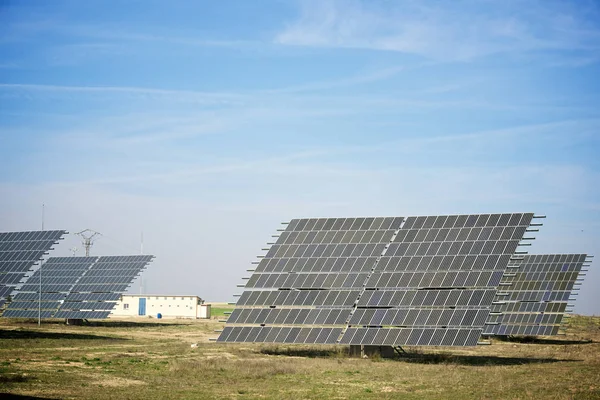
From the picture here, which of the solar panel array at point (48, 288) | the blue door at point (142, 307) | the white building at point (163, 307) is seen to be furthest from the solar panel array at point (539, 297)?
the blue door at point (142, 307)

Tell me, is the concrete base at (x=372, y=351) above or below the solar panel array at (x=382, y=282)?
below

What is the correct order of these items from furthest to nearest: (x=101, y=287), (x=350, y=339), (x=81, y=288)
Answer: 1. (x=81, y=288)
2. (x=101, y=287)
3. (x=350, y=339)

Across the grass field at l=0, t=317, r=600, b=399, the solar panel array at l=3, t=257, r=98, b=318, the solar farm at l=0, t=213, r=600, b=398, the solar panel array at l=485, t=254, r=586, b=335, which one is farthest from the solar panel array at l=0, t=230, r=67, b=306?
the solar panel array at l=485, t=254, r=586, b=335

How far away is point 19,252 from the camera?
195 ft

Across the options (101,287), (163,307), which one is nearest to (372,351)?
(101,287)

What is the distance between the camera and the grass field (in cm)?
2677

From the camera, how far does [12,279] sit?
5506 cm

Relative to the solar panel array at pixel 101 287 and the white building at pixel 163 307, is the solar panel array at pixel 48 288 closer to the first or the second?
the solar panel array at pixel 101 287

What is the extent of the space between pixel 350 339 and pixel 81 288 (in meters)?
41.5

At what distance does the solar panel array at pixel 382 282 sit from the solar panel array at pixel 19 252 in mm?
21120

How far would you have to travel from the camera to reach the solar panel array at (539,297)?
5997 cm

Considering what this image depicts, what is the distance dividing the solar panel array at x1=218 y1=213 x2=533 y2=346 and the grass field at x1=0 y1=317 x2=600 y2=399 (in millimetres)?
1588

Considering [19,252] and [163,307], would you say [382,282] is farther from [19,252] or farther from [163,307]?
[163,307]

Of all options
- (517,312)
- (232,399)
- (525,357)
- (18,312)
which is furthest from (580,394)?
(18,312)
